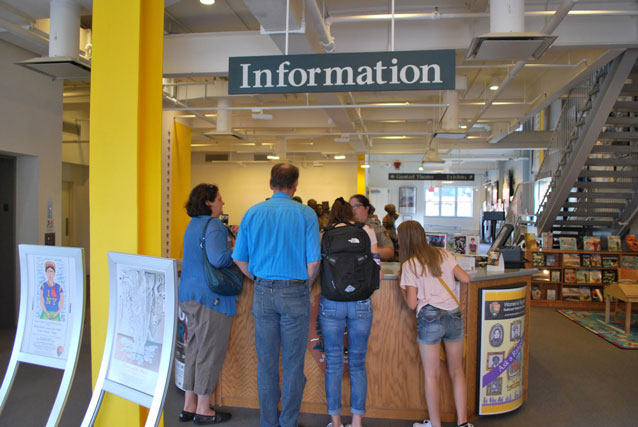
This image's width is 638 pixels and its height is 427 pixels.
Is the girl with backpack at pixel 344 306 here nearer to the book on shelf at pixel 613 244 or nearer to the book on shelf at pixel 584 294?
the book on shelf at pixel 584 294

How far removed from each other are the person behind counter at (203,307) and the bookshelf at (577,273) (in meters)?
5.99

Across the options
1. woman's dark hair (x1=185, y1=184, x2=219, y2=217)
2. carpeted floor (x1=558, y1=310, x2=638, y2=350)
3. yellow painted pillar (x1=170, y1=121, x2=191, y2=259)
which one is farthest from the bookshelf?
yellow painted pillar (x1=170, y1=121, x2=191, y2=259)

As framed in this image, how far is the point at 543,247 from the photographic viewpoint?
7.95 metres

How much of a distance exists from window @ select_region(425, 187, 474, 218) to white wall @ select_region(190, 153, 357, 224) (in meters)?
9.26

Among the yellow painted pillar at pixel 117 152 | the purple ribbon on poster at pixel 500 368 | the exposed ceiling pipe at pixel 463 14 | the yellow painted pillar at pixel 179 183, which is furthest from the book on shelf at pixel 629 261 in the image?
the yellow painted pillar at pixel 179 183

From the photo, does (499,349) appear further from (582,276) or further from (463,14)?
(582,276)

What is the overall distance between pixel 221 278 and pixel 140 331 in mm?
1153

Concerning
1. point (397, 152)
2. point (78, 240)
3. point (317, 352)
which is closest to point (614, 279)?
point (317, 352)

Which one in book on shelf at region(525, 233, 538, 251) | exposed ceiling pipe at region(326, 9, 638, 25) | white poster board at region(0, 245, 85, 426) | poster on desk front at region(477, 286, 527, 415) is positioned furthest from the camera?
book on shelf at region(525, 233, 538, 251)

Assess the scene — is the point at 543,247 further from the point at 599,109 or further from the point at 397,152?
the point at 397,152

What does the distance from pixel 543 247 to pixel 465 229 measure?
1765 centimetres

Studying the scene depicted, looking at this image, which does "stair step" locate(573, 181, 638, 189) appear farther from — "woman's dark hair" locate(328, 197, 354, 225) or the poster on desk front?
"woman's dark hair" locate(328, 197, 354, 225)

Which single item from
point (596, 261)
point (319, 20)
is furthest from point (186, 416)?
point (596, 261)

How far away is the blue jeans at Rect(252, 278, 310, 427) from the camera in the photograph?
2.93 metres
